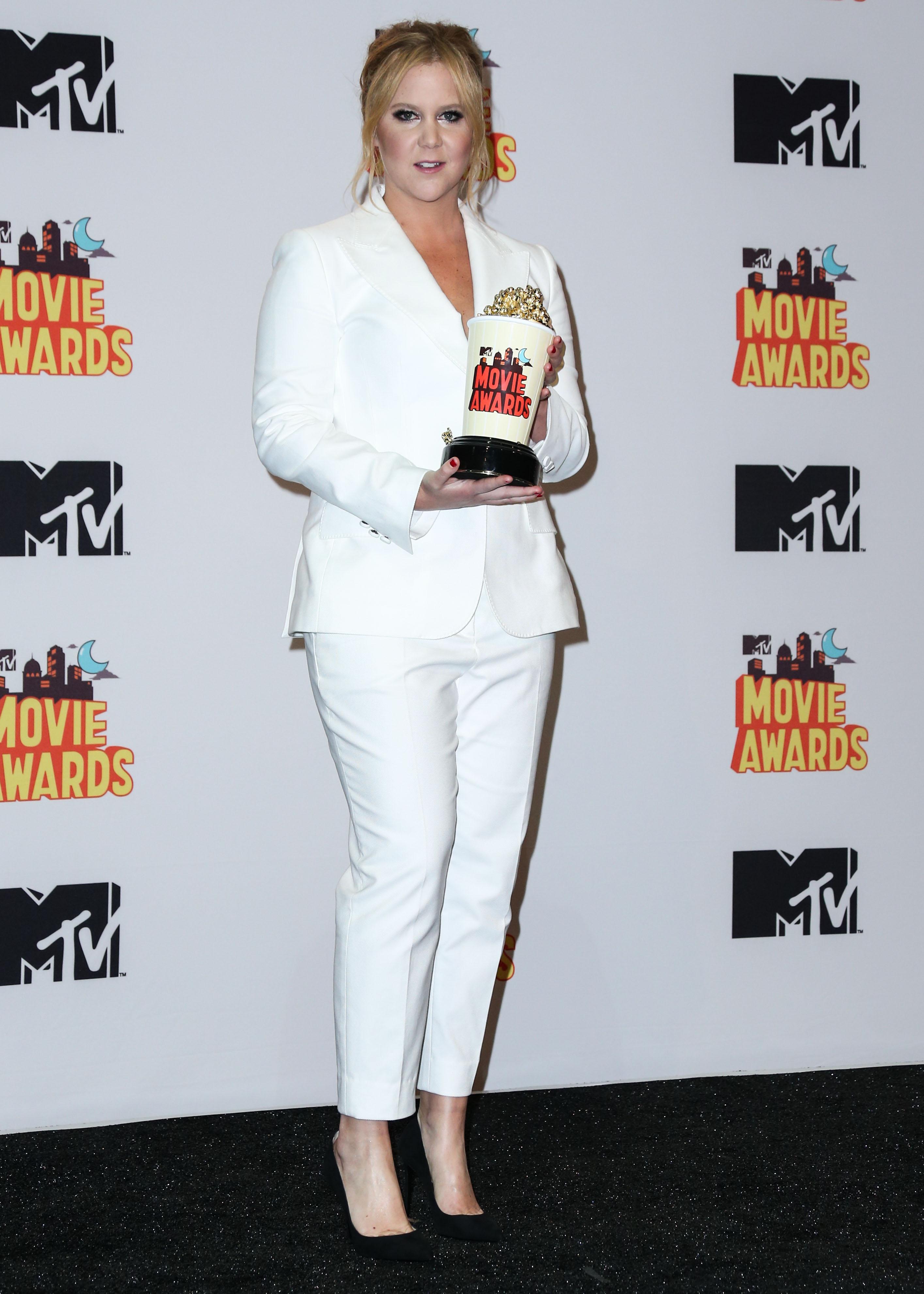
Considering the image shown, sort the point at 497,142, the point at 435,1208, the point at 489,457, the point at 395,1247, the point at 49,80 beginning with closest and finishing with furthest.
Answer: the point at 489,457, the point at 395,1247, the point at 435,1208, the point at 49,80, the point at 497,142

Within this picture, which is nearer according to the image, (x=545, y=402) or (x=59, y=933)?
(x=545, y=402)

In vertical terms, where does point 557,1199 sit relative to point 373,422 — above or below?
below

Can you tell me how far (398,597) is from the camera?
62.4 inches

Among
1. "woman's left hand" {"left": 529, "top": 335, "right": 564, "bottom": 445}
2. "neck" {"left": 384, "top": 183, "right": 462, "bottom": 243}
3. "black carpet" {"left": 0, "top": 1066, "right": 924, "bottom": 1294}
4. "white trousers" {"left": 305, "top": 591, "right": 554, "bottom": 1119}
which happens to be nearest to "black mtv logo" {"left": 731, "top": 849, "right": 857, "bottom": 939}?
"black carpet" {"left": 0, "top": 1066, "right": 924, "bottom": 1294}

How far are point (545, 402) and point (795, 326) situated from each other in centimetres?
99

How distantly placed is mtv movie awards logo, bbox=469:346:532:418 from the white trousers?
305 millimetres

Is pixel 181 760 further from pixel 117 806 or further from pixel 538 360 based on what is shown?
pixel 538 360

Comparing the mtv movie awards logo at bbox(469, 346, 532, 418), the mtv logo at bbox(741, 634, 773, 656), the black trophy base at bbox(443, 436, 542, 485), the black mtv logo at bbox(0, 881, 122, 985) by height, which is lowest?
the black mtv logo at bbox(0, 881, 122, 985)

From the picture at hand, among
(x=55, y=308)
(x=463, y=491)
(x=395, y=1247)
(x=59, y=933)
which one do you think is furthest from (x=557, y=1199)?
(x=55, y=308)

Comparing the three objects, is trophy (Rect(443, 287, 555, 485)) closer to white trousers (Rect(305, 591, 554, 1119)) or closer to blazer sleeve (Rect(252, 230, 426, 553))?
blazer sleeve (Rect(252, 230, 426, 553))

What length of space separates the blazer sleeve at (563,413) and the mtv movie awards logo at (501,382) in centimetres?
20

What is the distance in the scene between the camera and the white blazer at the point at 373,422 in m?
1.58

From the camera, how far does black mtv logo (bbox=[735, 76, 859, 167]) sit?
2.32m

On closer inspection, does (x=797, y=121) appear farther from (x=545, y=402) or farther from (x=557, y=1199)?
(x=557, y=1199)
